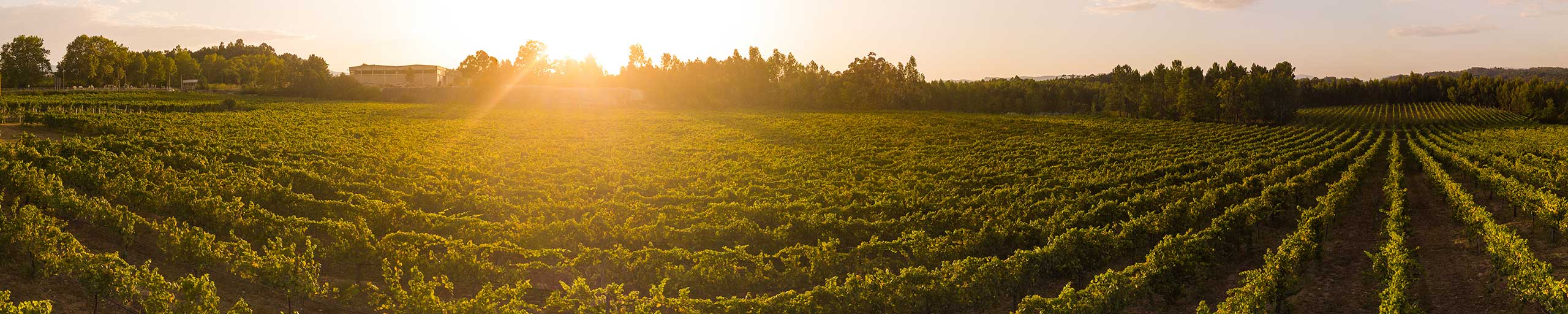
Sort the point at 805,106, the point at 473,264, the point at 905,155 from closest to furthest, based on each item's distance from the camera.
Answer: the point at 473,264 < the point at 905,155 < the point at 805,106

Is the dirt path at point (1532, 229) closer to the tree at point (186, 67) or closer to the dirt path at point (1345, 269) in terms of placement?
the dirt path at point (1345, 269)

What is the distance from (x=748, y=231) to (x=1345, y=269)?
15848 millimetres

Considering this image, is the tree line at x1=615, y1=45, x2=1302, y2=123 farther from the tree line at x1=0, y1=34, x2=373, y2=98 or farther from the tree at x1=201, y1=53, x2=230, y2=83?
the tree at x1=201, y1=53, x2=230, y2=83

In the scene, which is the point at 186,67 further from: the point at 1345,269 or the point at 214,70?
the point at 1345,269

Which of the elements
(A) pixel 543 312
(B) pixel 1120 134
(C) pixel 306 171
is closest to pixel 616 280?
(A) pixel 543 312

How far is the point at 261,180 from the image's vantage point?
2864 cm

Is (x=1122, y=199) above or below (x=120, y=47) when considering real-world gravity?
below

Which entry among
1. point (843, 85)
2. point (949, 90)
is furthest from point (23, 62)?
point (949, 90)

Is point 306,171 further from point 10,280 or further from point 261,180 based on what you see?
point 10,280

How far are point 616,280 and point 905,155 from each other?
1329 inches

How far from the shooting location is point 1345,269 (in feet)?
70.2

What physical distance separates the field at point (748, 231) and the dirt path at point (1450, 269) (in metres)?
0.11

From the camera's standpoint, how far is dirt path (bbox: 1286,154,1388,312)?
60.0 ft

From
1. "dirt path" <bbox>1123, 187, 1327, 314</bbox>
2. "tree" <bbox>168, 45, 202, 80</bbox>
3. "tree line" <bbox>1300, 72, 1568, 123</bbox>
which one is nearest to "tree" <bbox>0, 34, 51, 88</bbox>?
"tree" <bbox>168, 45, 202, 80</bbox>
